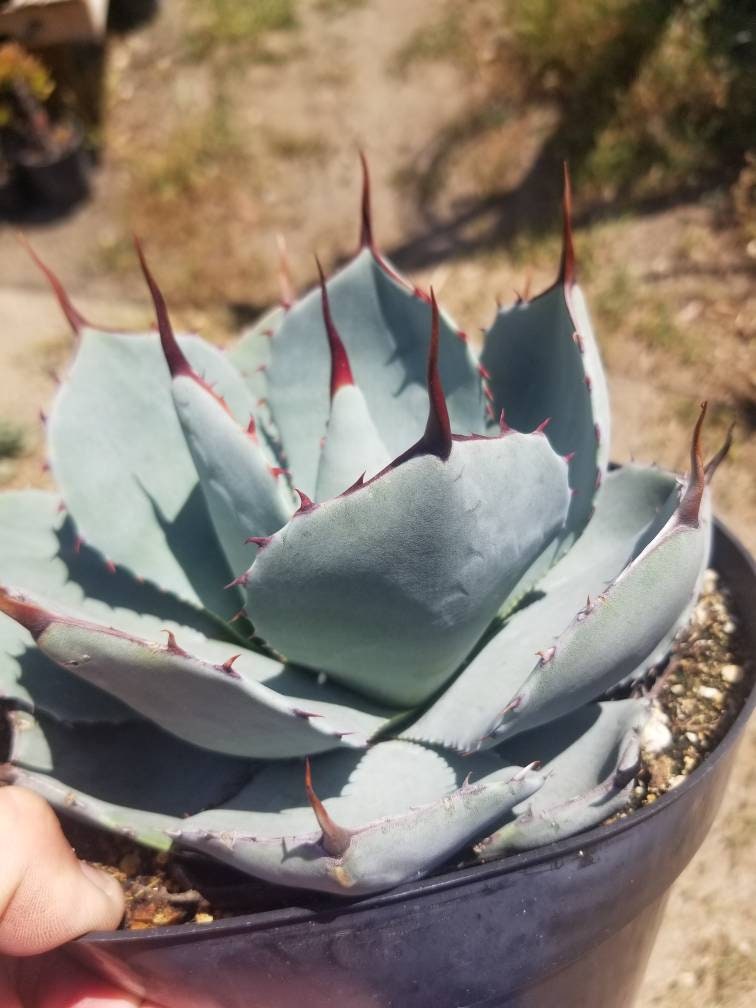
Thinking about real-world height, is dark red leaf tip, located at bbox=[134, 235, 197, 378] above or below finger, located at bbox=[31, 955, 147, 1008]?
above

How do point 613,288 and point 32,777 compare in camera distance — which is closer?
point 32,777

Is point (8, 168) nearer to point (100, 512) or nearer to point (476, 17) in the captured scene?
point (476, 17)

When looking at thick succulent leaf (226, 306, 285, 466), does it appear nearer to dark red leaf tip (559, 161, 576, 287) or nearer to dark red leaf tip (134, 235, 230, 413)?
dark red leaf tip (134, 235, 230, 413)

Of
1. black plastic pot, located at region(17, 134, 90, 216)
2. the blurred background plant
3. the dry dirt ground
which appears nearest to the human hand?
the dry dirt ground

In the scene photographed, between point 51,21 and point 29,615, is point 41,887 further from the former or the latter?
point 51,21

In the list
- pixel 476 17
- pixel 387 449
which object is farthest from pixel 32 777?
pixel 476 17

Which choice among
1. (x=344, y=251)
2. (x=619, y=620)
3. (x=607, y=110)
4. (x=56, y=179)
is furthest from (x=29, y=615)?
(x=56, y=179)

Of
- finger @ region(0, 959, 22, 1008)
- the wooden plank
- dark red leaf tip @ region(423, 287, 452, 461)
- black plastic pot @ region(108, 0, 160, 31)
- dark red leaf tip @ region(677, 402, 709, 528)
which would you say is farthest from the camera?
black plastic pot @ region(108, 0, 160, 31)
